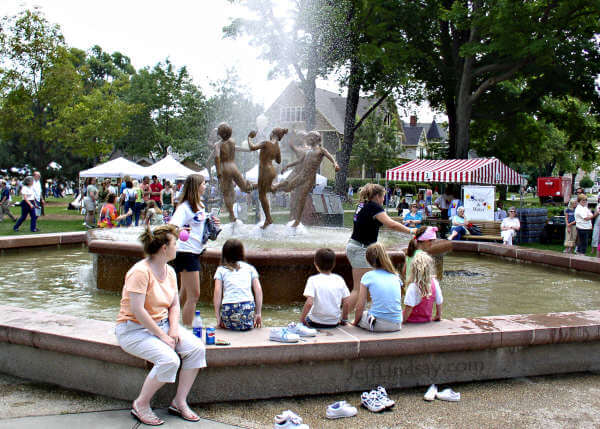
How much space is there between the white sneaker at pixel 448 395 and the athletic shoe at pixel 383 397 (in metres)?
0.45

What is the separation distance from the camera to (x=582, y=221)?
13.5m

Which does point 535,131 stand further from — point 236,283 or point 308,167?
point 236,283

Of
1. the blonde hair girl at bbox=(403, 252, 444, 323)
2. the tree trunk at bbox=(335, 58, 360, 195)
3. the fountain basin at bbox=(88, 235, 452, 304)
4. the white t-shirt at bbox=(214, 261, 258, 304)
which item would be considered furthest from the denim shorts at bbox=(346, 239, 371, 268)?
the tree trunk at bbox=(335, 58, 360, 195)

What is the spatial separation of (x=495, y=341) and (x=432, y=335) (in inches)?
24.1

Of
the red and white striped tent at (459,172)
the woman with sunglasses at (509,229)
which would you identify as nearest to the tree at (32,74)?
the red and white striped tent at (459,172)

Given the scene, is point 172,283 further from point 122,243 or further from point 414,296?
point 122,243

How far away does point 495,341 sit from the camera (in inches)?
189

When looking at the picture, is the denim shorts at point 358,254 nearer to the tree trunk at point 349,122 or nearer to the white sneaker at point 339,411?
the white sneaker at point 339,411

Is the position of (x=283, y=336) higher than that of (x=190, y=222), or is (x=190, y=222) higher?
(x=190, y=222)

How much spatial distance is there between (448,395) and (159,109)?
54789mm

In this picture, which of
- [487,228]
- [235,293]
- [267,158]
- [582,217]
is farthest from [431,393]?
[487,228]

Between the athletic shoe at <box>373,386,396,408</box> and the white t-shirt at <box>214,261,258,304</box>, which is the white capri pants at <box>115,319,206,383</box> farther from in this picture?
the athletic shoe at <box>373,386,396,408</box>

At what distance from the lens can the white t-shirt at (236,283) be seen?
4.71 meters

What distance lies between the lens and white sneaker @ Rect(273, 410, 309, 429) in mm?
3748
